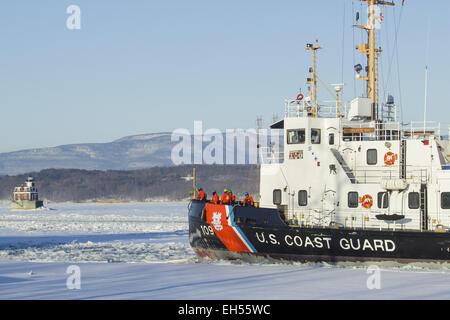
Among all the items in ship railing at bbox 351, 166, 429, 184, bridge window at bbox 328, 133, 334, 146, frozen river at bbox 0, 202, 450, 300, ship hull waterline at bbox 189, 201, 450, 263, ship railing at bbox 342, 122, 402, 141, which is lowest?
frozen river at bbox 0, 202, 450, 300

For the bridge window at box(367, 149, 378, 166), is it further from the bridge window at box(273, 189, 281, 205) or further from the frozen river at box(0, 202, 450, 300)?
the frozen river at box(0, 202, 450, 300)

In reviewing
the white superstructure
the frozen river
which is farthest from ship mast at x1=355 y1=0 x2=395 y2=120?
the frozen river

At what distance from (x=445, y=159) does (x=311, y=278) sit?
821 centimetres

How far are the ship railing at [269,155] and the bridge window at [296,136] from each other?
792 millimetres

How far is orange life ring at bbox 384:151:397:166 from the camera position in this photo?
21688 mm

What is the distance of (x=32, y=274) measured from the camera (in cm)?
1831

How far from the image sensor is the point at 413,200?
20922 millimetres

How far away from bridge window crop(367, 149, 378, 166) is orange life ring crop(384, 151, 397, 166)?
1.14ft

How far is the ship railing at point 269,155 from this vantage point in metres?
23.5

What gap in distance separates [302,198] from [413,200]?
3.87 meters

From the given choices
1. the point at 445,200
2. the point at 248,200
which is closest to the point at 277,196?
the point at 248,200

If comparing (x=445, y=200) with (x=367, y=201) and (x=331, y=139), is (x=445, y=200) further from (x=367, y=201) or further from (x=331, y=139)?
(x=331, y=139)

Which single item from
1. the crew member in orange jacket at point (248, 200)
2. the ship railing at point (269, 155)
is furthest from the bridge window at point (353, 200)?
the crew member in orange jacket at point (248, 200)

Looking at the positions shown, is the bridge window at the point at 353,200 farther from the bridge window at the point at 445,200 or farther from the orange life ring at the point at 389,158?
the bridge window at the point at 445,200
